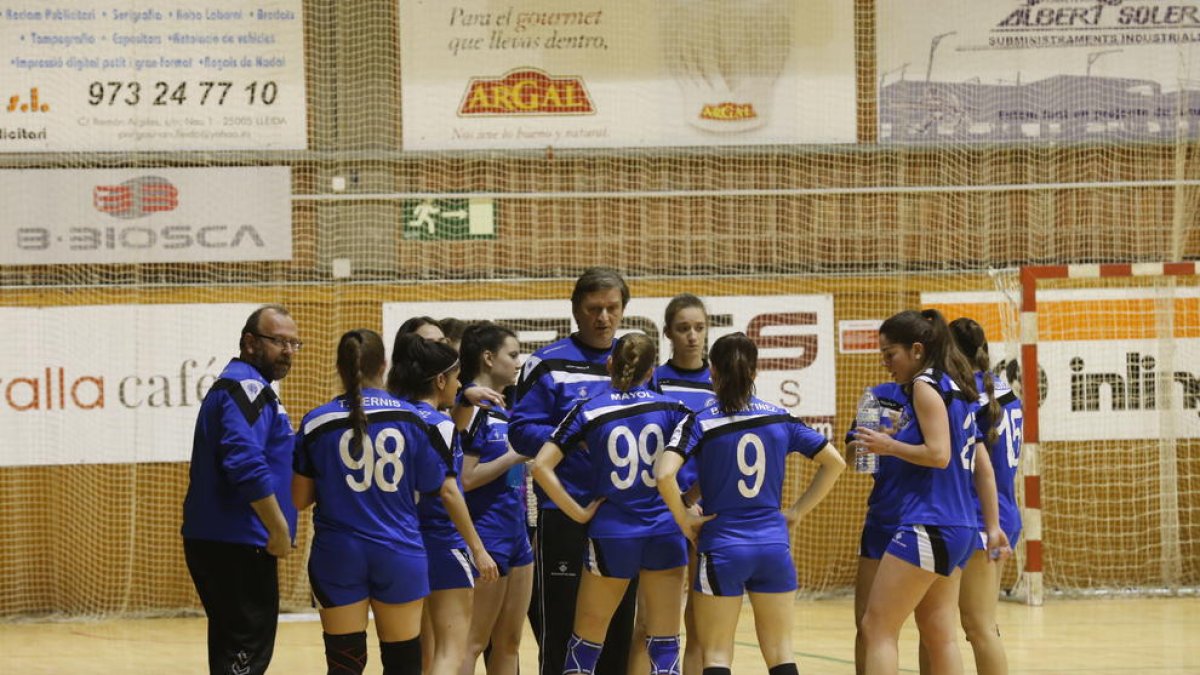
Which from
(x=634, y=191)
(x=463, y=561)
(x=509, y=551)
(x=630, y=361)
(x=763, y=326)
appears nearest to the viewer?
(x=630, y=361)

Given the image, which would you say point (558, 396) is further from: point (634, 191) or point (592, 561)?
point (634, 191)

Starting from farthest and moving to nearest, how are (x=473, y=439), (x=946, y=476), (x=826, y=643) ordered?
(x=826, y=643) < (x=473, y=439) < (x=946, y=476)

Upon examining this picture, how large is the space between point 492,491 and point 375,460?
3.21 ft

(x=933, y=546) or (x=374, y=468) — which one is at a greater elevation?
(x=374, y=468)

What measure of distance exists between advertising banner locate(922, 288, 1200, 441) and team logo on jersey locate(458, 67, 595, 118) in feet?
12.1

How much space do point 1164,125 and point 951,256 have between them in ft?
6.77

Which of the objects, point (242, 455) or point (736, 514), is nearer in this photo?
point (736, 514)

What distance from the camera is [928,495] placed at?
5.91 metres

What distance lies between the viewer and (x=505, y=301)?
11.9 meters

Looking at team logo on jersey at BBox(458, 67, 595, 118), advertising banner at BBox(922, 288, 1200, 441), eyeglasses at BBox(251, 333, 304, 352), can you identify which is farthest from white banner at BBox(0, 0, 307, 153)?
eyeglasses at BBox(251, 333, 304, 352)

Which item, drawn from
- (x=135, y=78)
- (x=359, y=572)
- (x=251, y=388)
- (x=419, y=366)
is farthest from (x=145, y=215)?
(x=359, y=572)

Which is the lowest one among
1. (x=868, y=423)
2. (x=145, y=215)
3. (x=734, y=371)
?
(x=868, y=423)

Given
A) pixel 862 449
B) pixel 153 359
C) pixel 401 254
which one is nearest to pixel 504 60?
pixel 401 254

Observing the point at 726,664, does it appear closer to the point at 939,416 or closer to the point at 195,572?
the point at 939,416
